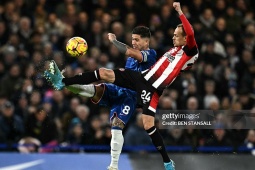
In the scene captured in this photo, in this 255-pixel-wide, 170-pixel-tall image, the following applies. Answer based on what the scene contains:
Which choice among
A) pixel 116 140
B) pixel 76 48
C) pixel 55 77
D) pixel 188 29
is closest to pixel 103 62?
pixel 76 48

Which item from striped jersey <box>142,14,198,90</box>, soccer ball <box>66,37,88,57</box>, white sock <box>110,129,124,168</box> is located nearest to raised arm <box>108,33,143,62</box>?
striped jersey <box>142,14,198,90</box>

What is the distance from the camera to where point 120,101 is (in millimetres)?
11062

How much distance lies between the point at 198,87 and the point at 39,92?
311 centimetres

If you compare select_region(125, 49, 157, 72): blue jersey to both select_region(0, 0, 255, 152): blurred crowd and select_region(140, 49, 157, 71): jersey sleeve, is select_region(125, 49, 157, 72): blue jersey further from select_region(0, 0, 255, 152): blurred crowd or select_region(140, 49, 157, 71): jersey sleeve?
select_region(0, 0, 255, 152): blurred crowd

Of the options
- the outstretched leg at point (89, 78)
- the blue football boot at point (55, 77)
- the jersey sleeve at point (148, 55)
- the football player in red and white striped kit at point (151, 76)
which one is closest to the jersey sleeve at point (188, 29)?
the football player in red and white striped kit at point (151, 76)

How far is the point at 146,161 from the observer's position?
12.5 m

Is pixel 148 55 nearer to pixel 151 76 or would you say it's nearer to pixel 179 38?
pixel 151 76

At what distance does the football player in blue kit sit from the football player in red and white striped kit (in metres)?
0.18

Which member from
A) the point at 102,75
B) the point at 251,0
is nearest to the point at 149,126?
the point at 102,75

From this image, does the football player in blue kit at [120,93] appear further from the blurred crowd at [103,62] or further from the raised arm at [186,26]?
the blurred crowd at [103,62]

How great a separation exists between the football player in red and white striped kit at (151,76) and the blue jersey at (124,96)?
Result: 179 mm

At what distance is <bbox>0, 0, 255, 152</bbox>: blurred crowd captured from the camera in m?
13.8

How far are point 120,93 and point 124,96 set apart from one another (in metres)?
0.08

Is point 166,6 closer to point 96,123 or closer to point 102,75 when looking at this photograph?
point 96,123
